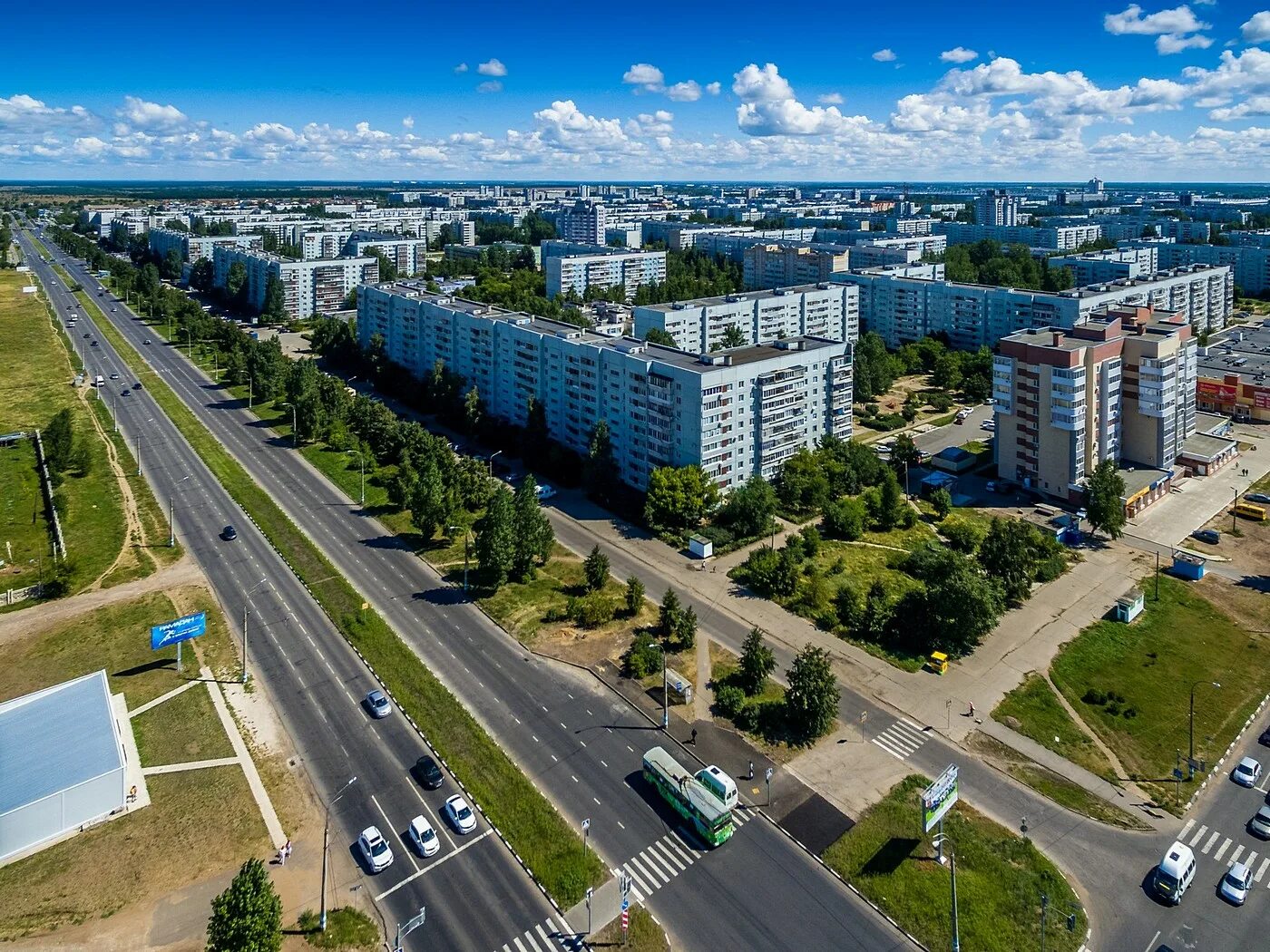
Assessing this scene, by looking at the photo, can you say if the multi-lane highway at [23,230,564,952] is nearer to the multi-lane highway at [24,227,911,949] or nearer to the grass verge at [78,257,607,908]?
the multi-lane highway at [24,227,911,949]

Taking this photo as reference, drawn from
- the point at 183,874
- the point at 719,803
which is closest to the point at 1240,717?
the point at 719,803

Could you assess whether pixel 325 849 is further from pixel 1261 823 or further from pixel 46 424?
pixel 46 424

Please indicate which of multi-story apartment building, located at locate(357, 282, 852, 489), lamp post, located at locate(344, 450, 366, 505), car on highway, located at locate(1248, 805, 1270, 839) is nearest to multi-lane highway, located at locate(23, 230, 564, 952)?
lamp post, located at locate(344, 450, 366, 505)

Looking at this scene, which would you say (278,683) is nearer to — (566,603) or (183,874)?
(183,874)

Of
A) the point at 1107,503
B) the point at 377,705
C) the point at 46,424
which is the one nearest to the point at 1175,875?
the point at 377,705

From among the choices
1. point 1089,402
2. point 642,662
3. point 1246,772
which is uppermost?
point 1089,402
